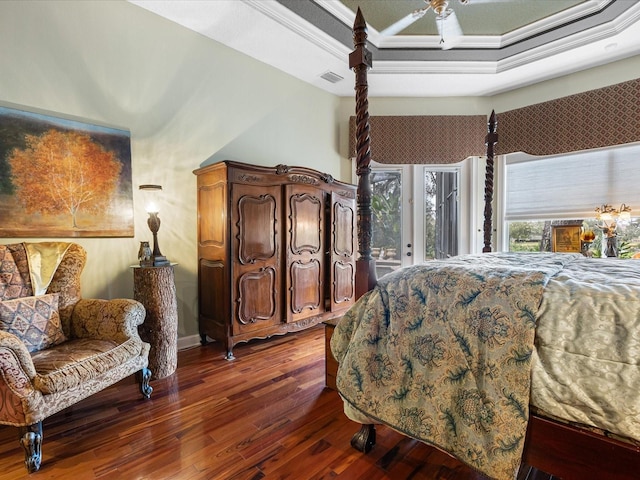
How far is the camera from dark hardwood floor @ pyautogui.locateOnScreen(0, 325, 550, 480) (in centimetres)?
151

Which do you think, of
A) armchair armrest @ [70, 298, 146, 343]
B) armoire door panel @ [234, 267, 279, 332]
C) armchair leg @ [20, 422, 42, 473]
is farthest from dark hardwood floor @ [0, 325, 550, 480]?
armoire door panel @ [234, 267, 279, 332]

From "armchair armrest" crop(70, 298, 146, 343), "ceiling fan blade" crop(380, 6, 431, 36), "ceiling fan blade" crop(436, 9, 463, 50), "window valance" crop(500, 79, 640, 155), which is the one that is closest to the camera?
"armchair armrest" crop(70, 298, 146, 343)

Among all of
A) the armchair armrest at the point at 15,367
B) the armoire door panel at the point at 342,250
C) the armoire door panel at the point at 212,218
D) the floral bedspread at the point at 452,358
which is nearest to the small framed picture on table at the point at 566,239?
the armoire door panel at the point at 342,250

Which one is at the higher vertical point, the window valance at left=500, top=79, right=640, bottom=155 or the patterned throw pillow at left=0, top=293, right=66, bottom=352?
the window valance at left=500, top=79, right=640, bottom=155

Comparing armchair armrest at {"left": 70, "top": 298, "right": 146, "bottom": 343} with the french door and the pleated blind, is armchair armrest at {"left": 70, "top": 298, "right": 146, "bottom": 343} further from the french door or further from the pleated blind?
the pleated blind

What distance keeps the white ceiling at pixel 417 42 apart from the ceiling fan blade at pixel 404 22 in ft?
0.45

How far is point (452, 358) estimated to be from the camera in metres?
1.31

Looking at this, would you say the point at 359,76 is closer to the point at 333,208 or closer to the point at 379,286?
the point at 379,286

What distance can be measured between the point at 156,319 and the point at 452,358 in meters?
2.07

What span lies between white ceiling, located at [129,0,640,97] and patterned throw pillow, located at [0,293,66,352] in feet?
8.22

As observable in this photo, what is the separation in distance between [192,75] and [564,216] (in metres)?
4.41

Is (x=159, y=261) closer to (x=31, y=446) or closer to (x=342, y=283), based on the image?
(x=31, y=446)

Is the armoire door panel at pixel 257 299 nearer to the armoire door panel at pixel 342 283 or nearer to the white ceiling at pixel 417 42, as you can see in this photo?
the armoire door panel at pixel 342 283

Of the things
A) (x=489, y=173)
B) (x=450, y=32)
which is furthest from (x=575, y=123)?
(x=450, y=32)
